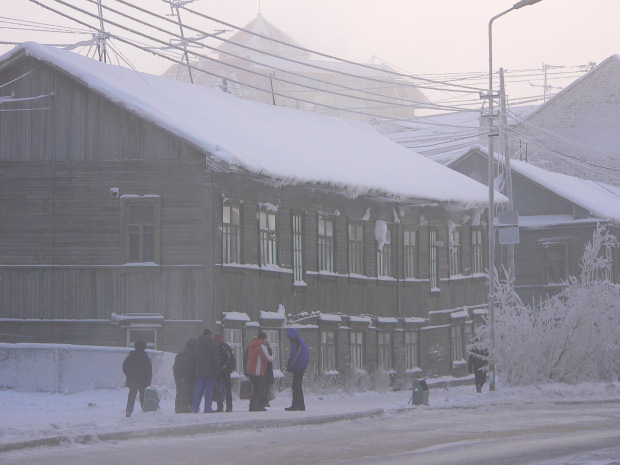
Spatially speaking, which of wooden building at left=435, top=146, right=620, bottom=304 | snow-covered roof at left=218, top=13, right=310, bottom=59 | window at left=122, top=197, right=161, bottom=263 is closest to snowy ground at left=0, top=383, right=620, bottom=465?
window at left=122, top=197, right=161, bottom=263

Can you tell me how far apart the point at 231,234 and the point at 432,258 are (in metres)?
12.0

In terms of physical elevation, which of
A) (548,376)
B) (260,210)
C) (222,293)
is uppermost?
(260,210)

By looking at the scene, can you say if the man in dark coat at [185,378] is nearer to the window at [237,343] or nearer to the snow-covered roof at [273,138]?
the snow-covered roof at [273,138]

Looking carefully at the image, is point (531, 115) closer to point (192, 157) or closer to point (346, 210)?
point (346, 210)

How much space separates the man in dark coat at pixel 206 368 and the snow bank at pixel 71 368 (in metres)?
3.82

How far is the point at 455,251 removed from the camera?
42719mm

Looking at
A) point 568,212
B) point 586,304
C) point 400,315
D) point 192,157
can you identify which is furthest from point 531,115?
point 192,157

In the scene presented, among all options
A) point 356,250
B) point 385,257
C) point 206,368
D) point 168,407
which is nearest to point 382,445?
point 206,368

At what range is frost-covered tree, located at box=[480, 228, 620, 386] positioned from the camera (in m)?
31.9

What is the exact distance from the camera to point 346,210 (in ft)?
119

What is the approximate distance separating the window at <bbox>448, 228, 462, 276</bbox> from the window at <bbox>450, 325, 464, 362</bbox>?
191 cm

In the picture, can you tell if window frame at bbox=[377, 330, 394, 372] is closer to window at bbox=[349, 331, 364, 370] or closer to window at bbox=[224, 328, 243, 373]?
window at bbox=[349, 331, 364, 370]

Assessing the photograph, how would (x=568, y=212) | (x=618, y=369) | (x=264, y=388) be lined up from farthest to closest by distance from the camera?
(x=568, y=212), (x=618, y=369), (x=264, y=388)

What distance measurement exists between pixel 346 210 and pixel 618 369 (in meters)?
8.91
